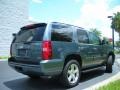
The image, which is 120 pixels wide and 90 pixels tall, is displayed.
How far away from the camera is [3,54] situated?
68.4ft

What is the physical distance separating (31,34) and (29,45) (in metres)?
0.50

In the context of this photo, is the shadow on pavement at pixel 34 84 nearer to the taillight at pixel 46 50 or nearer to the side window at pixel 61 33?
the taillight at pixel 46 50

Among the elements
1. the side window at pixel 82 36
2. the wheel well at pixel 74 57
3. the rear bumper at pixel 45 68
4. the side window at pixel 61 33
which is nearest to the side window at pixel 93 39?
the side window at pixel 82 36

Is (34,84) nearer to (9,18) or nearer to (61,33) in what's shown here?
(61,33)

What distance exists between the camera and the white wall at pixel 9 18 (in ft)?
68.9

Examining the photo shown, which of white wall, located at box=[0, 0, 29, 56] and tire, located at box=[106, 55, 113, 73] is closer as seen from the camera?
tire, located at box=[106, 55, 113, 73]

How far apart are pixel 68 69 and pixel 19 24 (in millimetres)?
16179

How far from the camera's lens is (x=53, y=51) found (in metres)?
6.27

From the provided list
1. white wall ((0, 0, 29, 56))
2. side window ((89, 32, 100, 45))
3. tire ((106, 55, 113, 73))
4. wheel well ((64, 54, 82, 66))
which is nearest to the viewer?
wheel well ((64, 54, 82, 66))

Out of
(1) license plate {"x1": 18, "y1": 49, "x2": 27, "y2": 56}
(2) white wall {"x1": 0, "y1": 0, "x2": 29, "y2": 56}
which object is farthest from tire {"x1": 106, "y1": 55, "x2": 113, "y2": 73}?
(2) white wall {"x1": 0, "y1": 0, "x2": 29, "y2": 56}

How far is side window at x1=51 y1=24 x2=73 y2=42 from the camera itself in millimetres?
6531

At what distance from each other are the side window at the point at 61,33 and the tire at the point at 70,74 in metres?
0.78

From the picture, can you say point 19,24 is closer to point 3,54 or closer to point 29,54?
point 3,54

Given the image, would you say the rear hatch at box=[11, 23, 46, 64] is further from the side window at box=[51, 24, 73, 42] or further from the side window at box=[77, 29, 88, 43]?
the side window at box=[77, 29, 88, 43]
